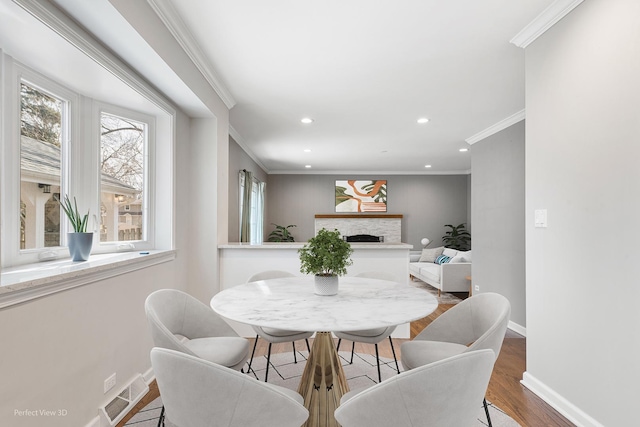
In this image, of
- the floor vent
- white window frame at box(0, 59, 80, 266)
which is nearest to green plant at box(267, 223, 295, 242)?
the floor vent

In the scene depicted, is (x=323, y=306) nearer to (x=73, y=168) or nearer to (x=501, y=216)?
(x=73, y=168)

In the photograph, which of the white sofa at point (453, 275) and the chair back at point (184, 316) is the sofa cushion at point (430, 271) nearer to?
the white sofa at point (453, 275)

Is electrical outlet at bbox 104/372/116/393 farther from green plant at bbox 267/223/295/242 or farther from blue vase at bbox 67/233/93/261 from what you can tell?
green plant at bbox 267/223/295/242

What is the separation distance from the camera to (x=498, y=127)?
14.6 feet

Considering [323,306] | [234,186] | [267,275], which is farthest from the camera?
[234,186]

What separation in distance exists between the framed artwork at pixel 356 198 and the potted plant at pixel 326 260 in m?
6.77

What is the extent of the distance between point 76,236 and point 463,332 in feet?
7.14

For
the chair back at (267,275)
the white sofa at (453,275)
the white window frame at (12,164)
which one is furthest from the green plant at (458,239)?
the white window frame at (12,164)

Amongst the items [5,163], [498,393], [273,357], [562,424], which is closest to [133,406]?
[273,357]

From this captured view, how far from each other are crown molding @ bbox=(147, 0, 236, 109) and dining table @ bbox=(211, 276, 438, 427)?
1637mm

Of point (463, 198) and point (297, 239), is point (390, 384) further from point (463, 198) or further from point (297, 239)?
point (463, 198)

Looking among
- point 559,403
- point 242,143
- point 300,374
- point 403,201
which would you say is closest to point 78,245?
point 300,374

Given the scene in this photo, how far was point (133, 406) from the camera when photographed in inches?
84.4

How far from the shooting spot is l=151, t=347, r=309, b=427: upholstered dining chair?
3.31ft
